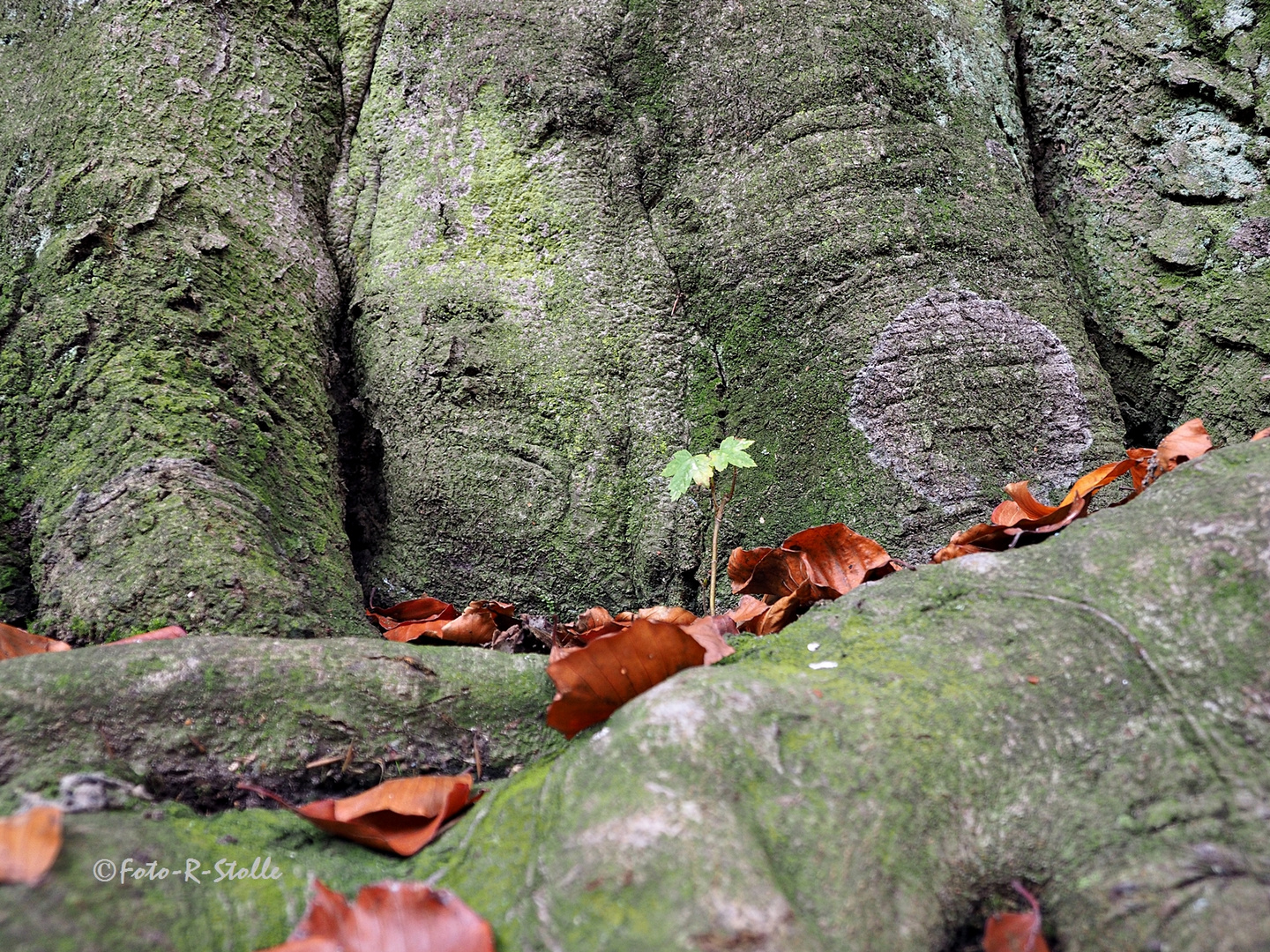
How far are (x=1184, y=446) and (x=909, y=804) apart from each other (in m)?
0.90

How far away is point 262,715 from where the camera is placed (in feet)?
4.08

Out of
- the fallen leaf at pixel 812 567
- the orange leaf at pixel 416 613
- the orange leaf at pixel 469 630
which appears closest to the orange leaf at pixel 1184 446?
the fallen leaf at pixel 812 567

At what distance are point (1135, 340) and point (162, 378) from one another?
7.06ft

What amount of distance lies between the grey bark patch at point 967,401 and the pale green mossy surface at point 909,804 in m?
0.67

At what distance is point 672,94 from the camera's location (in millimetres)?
2311

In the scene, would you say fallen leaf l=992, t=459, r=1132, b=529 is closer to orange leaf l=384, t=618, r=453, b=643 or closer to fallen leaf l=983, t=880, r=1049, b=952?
fallen leaf l=983, t=880, r=1049, b=952

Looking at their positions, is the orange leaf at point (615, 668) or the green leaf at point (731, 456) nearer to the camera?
the orange leaf at point (615, 668)

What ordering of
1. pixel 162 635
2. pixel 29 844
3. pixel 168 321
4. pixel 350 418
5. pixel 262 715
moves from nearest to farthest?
1. pixel 29 844
2. pixel 262 715
3. pixel 162 635
4. pixel 168 321
5. pixel 350 418

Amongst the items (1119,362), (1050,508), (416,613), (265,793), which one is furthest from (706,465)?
(1119,362)

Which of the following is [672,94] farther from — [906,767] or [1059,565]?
[906,767]

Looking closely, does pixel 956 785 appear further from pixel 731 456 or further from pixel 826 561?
pixel 731 456

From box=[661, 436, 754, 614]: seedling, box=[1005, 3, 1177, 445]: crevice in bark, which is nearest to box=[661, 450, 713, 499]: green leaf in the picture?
box=[661, 436, 754, 614]: seedling

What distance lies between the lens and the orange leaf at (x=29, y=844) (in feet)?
2.85

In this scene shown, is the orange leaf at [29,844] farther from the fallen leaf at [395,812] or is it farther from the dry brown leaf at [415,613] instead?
the dry brown leaf at [415,613]
